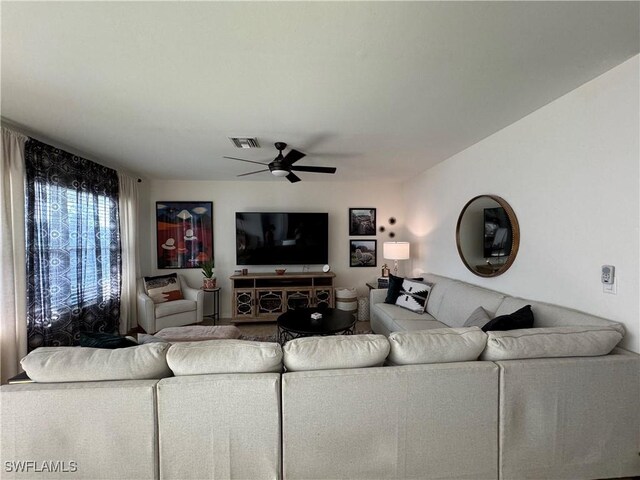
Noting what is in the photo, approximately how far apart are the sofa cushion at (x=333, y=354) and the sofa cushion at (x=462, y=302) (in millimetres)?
1591

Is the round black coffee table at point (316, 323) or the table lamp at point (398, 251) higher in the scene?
the table lamp at point (398, 251)

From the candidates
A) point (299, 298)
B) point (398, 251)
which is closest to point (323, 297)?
point (299, 298)

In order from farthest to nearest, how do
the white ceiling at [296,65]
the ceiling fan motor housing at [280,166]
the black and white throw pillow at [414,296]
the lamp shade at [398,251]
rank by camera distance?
the lamp shade at [398,251] → the black and white throw pillow at [414,296] → the ceiling fan motor housing at [280,166] → the white ceiling at [296,65]

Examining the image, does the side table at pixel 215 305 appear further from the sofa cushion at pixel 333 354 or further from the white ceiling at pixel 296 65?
the sofa cushion at pixel 333 354

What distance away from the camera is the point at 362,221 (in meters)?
4.76

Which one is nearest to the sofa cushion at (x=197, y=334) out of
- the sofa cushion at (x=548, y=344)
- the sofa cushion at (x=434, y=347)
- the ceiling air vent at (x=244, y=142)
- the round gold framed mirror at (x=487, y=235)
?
the sofa cushion at (x=434, y=347)

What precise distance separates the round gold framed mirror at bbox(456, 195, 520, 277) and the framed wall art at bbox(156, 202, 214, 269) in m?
3.96

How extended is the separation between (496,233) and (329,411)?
2360 mm

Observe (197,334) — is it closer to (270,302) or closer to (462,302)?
(270,302)

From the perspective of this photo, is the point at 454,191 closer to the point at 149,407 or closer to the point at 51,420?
the point at 149,407

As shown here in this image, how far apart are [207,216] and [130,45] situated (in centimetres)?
337

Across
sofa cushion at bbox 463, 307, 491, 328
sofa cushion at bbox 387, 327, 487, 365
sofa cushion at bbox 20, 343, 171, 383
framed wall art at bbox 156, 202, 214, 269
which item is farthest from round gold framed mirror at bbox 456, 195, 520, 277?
framed wall art at bbox 156, 202, 214, 269

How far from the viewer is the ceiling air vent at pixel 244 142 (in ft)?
8.40

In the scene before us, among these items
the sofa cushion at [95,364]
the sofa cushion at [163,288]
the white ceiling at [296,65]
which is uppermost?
the white ceiling at [296,65]
